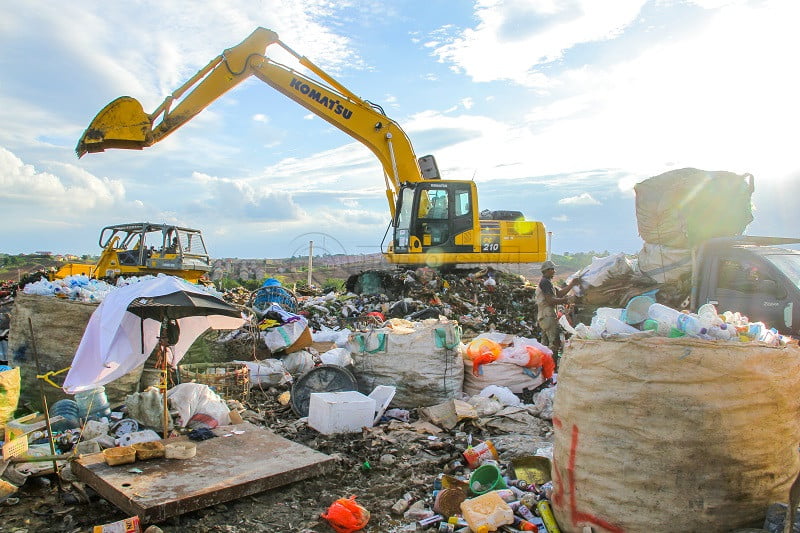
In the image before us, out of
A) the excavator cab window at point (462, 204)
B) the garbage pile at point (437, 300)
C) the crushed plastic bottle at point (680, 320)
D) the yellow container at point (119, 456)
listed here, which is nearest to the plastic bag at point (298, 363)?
the garbage pile at point (437, 300)

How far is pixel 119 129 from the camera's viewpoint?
412 inches

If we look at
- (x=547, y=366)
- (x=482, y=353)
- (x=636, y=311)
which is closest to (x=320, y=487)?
(x=636, y=311)

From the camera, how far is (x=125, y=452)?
4.16 m

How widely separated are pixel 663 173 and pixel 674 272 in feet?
4.30

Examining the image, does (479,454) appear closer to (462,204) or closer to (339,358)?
(339,358)

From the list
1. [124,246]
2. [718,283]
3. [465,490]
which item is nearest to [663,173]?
[718,283]

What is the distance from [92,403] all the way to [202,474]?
186cm

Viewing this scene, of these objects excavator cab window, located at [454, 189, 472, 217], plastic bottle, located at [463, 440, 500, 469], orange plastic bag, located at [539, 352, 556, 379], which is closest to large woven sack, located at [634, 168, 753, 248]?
orange plastic bag, located at [539, 352, 556, 379]

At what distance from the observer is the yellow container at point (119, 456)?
4.09 meters

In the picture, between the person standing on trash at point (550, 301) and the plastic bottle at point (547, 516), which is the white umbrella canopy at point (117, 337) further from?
the person standing on trash at point (550, 301)

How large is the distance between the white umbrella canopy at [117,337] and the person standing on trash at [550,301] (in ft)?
13.2

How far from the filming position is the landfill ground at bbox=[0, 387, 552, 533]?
365 centimetres

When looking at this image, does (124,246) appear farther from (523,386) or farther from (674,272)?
(674,272)

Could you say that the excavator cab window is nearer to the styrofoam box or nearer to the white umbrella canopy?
the styrofoam box
